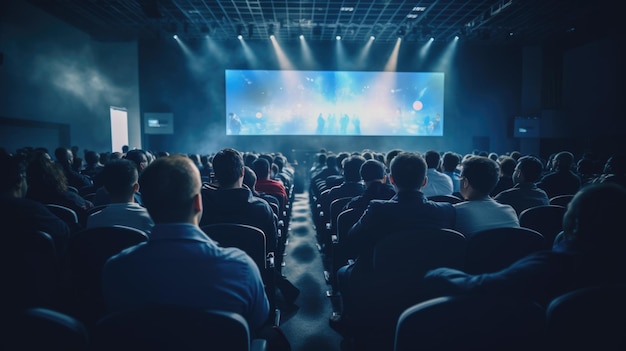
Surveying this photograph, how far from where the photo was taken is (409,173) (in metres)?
2.54

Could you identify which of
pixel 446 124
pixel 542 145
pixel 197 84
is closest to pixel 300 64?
pixel 197 84

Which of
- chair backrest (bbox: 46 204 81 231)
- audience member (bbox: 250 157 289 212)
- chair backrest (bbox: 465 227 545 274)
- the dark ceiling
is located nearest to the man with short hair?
chair backrest (bbox: 465 227 545 274)

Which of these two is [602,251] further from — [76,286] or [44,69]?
[44,69]

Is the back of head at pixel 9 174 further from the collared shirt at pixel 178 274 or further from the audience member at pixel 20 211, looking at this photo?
the collared shirt at pixel 178 274

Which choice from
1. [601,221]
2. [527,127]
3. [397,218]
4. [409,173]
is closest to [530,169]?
[409,173]

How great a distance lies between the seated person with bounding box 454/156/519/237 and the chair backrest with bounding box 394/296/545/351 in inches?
59.4

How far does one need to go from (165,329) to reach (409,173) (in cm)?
182

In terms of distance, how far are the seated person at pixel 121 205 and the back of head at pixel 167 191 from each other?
1.27m

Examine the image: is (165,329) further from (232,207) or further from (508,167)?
(508,167)

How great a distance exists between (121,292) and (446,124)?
17.1 metres

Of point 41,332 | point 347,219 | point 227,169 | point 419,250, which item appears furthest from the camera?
point 347,219

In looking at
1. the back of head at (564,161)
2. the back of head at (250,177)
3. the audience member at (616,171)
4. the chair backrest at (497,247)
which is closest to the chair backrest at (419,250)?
the chair backrest at (497,247)

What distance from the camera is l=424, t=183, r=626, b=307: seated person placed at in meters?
1.29

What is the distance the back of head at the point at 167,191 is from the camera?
1.51m
